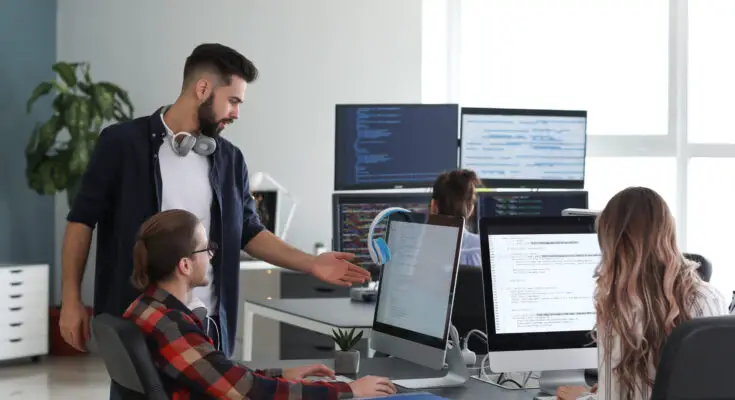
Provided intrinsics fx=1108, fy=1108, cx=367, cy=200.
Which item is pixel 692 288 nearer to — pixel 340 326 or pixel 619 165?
pixel 340 326

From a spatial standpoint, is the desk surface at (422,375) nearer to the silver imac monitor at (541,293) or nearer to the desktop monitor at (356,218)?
the silver imac monitor at (541,293)

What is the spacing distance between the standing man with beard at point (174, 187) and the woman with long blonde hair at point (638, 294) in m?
0.99

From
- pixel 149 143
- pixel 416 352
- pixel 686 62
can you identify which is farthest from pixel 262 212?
pixel 416 352

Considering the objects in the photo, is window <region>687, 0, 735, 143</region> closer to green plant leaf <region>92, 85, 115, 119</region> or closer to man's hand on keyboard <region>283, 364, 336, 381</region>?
green plant leaf <region>92, 85, 115, 119</region>

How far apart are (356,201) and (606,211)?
294cm

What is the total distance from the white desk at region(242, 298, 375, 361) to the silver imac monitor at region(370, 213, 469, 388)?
1187 millimetres

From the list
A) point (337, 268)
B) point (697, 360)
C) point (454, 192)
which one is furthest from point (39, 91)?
point (697, 360)

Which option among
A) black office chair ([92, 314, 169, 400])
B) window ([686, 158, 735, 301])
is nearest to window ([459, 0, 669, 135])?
window ([686, 158, 735, 301])

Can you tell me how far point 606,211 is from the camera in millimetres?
2258

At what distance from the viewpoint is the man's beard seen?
309 centimetres

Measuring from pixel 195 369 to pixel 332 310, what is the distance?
Answer: 2312 mm

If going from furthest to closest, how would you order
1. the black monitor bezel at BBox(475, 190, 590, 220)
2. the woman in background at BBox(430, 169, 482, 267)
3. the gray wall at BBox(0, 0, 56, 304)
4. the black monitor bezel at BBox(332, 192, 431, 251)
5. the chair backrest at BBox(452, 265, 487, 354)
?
the gray wall at BBox(0, 0, 56, 304), the black monitor bezel at BBox(475, 190, 590, 220), the black monitor bezel at BBox(332, 192, 431, 251), the woman in background at BBox(430, 169, 482, 267), the chair backrest at BBox(452, 265, 487, 354)

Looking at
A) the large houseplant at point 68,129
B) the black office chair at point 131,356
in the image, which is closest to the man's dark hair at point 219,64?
the black office chair at point 131,356

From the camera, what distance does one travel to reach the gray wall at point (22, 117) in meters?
7.63
